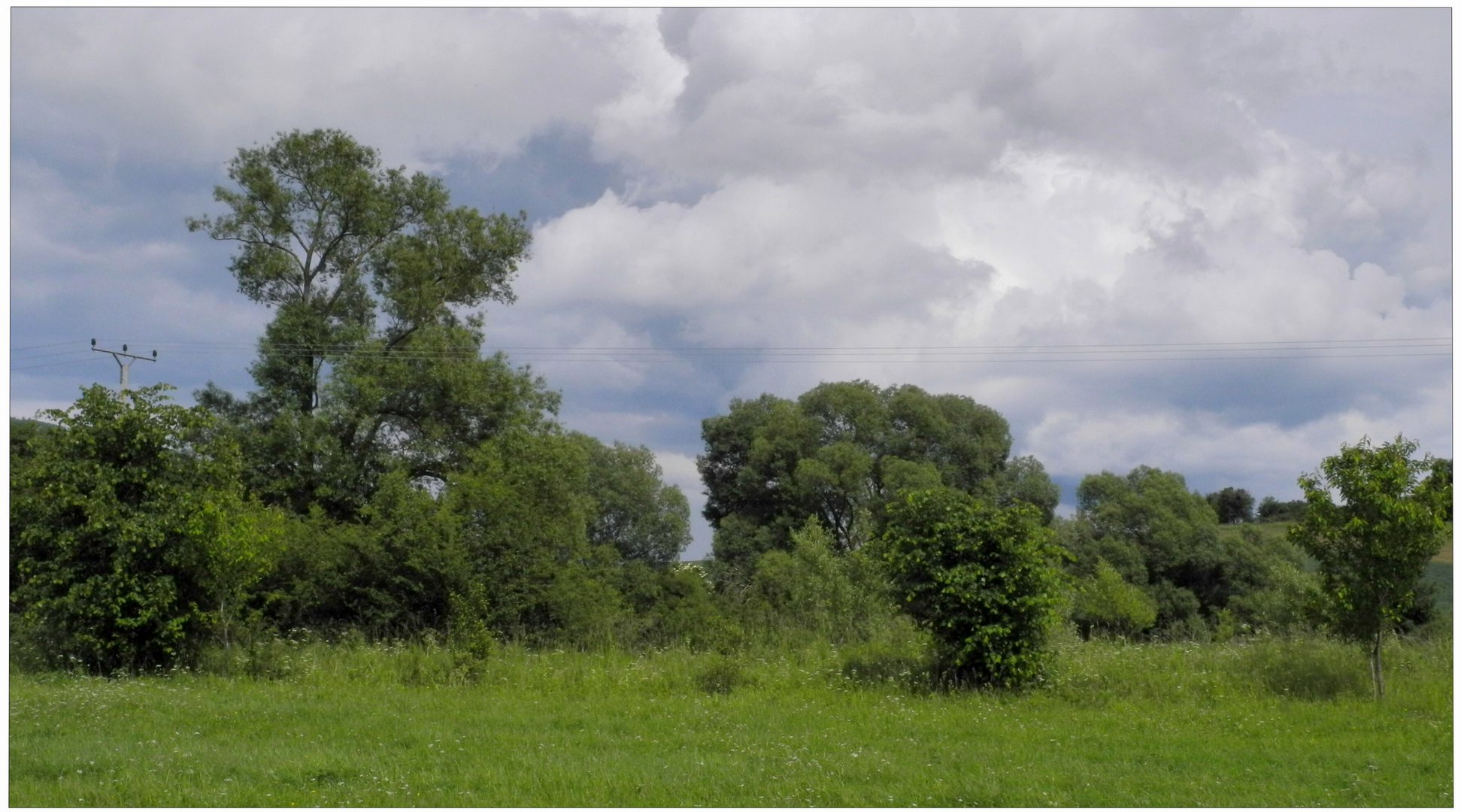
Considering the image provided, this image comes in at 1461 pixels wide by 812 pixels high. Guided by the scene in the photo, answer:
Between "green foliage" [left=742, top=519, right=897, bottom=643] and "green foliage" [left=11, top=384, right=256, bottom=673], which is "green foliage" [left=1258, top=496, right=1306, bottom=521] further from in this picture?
"green foliage" [left=11, top=384, right=256, bottom=673]

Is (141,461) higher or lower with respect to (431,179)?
lower

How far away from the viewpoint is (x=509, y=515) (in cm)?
2158

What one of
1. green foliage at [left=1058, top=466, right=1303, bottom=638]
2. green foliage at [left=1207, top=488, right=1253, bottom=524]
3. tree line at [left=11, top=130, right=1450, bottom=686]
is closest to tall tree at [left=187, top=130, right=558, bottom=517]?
tree line at [left=11, top=130, right=1450, bottom=686]

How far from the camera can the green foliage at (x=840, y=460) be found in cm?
4166

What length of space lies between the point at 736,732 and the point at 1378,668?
28.2ft

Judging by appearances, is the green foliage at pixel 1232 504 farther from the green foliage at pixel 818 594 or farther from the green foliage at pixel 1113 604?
the green foliage at pixel 818 594

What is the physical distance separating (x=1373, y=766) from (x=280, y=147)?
27.7 meters

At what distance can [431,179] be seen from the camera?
28.9 m

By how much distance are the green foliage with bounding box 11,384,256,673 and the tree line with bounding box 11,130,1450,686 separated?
46 mm

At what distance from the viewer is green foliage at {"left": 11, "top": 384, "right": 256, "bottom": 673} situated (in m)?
14.9

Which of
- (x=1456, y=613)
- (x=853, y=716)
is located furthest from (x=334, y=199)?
(x=1456, y=613)

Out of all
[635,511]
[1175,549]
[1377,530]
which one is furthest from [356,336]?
[1175,549]

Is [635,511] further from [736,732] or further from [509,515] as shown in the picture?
[736,732]

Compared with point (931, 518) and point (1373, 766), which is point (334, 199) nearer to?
point (931, 518)
